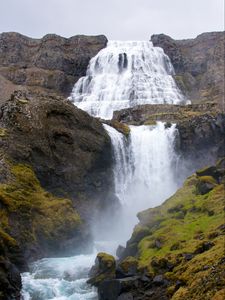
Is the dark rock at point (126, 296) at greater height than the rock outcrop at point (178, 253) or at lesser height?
lesser

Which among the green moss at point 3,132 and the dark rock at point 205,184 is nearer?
the dark rock at point 205,184

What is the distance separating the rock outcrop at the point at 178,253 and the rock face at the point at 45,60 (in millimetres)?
75178

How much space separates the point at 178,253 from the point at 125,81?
8287 cm

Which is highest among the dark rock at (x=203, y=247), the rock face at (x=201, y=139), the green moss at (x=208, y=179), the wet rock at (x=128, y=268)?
the rock face at (x=201, y=139)

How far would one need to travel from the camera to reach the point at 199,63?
4889 inches

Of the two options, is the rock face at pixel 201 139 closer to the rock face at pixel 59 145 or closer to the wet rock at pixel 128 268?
the rock face at pixel 59 145

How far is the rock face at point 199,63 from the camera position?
110 metres

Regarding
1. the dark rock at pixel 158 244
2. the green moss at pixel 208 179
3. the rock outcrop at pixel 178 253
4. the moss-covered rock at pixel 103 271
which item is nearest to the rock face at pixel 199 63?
the green moss at pixel 208 179

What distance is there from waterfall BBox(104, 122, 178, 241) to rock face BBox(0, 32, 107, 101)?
5223 centimetres

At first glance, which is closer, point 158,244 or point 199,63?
point 158,244

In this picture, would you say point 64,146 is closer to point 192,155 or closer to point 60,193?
point 60,193

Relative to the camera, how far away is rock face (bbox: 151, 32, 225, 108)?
110m

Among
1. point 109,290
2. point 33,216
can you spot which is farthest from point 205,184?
point 109,290

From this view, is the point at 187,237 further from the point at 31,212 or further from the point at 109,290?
the point at 31,212
